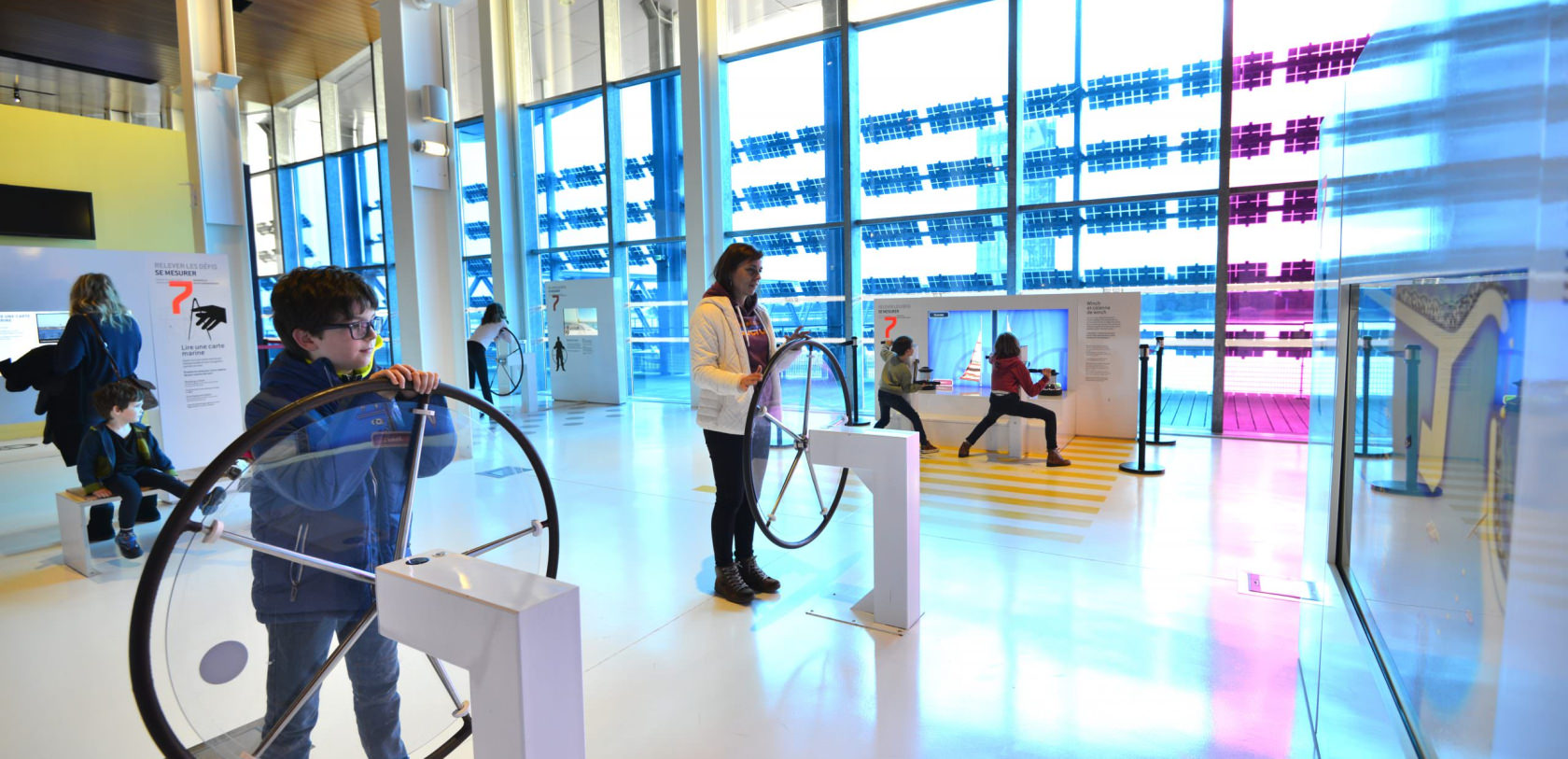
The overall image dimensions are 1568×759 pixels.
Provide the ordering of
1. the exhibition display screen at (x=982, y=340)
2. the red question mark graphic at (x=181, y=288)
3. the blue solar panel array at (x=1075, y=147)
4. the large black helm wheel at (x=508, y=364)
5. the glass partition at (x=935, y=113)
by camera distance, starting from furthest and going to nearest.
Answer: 1. the large black helm wheel at (x=508, y=364)
2. the glass partition at (x=935, y=113)
3. the exhibition display screen at (x=982, y=340)
4. the blue solar panel array at (x=1075, y=147)
5. the red question mark graphic at (x=181, y=288)

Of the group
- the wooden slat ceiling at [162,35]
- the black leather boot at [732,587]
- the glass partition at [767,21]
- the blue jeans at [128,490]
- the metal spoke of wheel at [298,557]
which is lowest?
the black leather boot at [732,587]

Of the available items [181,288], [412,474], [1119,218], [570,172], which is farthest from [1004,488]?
[570,172]

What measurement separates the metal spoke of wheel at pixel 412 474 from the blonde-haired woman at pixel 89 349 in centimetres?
443

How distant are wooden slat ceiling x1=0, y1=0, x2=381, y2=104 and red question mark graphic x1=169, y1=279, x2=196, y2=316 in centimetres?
615

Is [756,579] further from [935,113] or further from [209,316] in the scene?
[935,113]

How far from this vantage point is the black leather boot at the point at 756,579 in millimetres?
3756

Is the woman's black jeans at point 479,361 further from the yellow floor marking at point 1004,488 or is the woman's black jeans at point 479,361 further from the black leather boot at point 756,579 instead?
the black leather boot at point 756,579

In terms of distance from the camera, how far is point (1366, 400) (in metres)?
1.87

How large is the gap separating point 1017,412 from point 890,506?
392cm

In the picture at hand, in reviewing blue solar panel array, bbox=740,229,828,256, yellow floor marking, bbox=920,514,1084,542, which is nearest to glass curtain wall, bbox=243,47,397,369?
blue solar panel array, bbox=740,229,828,256

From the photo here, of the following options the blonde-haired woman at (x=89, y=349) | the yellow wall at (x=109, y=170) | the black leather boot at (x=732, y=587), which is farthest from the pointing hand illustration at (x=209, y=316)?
the black leather boot at (x=732, y=587)

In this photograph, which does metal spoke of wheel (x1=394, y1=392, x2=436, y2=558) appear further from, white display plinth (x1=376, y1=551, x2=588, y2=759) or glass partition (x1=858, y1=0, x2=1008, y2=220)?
glass partition (x1=858, y1=0, x2=1008, y2=220)

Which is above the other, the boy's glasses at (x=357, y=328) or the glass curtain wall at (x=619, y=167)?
the glass curtain wall at (x=619, y=167)

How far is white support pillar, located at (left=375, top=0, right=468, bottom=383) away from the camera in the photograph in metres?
7.57
